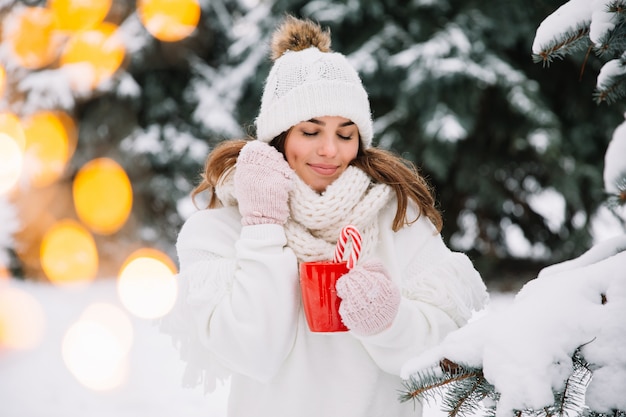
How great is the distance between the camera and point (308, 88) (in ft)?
6.28

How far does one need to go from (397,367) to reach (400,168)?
2.26 ft

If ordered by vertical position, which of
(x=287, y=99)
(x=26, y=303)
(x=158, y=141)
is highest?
(x=287, y=99)

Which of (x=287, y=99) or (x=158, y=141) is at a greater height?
(x=287, y=99)

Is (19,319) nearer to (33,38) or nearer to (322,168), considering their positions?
(33,38)

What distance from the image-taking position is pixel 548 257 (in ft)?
22.8

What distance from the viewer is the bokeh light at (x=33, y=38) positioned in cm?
695

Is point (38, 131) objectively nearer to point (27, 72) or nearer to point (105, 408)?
point (27, 72)

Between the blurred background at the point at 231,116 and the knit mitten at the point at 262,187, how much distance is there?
158 inches

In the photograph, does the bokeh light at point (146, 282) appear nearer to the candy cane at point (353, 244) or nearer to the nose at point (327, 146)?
the nose at point (327, 146)

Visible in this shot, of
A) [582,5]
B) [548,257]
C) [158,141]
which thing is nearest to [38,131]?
[158,141]

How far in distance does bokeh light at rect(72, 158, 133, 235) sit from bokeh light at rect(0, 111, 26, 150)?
739 millimetres

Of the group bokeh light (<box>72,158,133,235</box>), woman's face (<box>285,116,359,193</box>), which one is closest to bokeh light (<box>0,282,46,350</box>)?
bokeh light (<box>72,158,133,235</box>)

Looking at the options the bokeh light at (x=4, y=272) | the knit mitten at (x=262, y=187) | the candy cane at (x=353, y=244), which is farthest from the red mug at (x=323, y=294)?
the bokeh light at (x=4, y=272)

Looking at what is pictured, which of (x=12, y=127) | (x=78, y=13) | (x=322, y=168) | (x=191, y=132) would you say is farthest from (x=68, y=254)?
(x=322, y=168)
